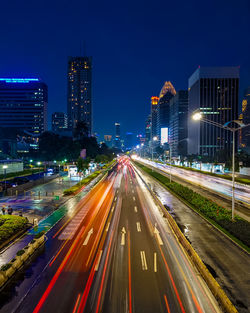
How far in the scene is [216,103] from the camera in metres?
152

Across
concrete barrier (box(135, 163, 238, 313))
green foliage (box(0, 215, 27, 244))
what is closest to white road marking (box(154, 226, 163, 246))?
concrete barrier (box(135, 163, 238, 313))

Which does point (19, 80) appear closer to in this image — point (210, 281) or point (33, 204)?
point (33, 204)

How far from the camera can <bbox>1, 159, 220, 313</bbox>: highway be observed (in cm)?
893

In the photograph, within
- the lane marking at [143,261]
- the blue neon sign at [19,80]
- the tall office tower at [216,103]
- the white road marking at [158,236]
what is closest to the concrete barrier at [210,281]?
the white road marking at [158,236]

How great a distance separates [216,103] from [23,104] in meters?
169

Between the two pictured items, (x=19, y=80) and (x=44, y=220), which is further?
(x=19, y=80)

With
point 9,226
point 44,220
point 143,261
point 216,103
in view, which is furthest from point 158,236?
point 216,103

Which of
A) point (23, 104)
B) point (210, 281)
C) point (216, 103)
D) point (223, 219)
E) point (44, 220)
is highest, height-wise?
point (23, 104)

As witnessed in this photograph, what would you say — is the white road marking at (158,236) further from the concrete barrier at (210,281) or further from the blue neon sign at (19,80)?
the blue neon sign at (19,80)

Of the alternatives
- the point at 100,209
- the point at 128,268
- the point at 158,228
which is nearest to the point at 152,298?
the point at 128,268

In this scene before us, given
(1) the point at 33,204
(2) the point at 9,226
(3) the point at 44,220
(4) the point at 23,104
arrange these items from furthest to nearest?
1. (4) the point at 23,104
2. (1) the point at 33,204
3. (3) the point at 44,220
4. (2) the point at 9,226

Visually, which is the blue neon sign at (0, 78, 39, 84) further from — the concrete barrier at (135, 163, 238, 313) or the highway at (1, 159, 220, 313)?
the concrete barrier at (135, 163, 238, 313)

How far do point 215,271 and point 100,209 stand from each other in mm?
15242

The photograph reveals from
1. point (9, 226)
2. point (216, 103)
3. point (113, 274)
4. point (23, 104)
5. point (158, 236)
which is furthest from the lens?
point (23, 104)
